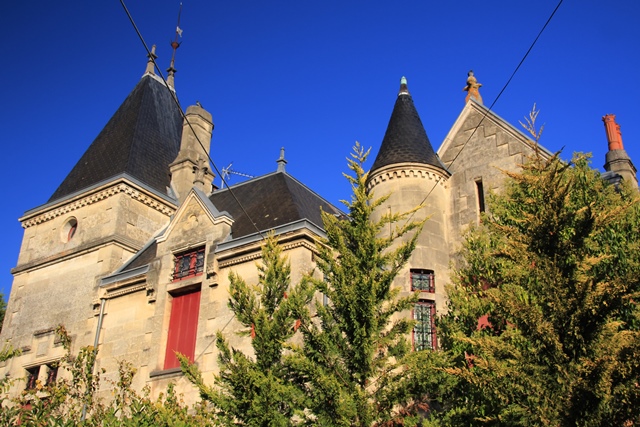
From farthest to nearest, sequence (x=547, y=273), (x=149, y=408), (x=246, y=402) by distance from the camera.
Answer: (x=149, y=408), (x=246, y=402), (x=547, y=273)

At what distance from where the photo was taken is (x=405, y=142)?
1620 cm

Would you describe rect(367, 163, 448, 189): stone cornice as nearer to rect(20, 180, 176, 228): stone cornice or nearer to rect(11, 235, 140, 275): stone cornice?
rect(11, 235, 140, 275): stone cornice

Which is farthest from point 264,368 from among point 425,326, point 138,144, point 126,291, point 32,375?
point 138,144

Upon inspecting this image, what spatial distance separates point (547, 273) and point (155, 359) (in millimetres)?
11798

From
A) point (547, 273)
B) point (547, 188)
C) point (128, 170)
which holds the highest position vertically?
point (128, 170)

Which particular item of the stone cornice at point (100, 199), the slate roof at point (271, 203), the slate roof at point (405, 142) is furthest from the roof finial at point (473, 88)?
the stone cornice at point (100, 199)

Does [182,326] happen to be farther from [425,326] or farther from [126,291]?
[425,326]

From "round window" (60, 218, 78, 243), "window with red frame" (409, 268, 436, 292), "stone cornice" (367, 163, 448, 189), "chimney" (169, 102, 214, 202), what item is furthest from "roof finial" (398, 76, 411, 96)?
"round window" (60, 218, 78, 243)

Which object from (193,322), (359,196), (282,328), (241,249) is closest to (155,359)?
(193,322)

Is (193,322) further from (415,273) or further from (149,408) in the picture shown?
(415,273)

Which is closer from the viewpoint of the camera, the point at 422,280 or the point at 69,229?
the point at 422,280

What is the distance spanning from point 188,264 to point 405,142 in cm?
692

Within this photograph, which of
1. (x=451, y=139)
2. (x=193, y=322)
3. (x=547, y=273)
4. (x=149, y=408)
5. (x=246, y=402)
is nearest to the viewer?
(x=547, y=273)

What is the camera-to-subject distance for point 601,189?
12312mm
